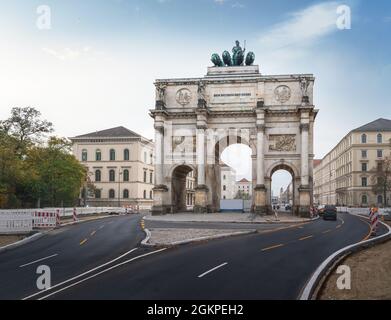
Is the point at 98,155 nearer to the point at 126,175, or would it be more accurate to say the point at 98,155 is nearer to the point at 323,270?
the point at 126,175

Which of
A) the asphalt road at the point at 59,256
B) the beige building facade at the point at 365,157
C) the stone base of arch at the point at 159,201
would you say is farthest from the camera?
the beige building facade at the point at 365,157

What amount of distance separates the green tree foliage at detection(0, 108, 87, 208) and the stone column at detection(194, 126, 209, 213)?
17.9m

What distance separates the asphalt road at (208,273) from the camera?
10.9m

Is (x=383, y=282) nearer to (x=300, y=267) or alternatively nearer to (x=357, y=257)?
(x=300, y=267)

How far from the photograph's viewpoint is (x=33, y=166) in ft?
169

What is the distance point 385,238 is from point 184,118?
3212 centimetres

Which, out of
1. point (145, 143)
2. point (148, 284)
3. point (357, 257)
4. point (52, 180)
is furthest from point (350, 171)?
point (148, 284)

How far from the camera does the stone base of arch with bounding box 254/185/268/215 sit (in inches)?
1829

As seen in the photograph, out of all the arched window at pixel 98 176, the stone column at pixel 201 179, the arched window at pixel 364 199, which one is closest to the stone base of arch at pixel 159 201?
the stone column at pixel 201 179

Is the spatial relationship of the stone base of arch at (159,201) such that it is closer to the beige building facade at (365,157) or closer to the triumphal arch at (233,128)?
the triumphal arch at (233,128)

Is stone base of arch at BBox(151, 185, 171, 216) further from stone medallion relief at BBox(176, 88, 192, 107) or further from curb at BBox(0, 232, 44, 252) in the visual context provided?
curb at BBox(0, 232, 44, 252)

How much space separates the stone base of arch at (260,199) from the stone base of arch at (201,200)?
19.1 ft

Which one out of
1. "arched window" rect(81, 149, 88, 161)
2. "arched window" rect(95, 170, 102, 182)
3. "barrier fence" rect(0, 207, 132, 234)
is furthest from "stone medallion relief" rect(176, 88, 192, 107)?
"arched window" rect(81, 149, 88, 161)

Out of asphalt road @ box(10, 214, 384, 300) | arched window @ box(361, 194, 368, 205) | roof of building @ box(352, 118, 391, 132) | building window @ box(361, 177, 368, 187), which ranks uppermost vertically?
roof of building @ box(352, 118, 391, 132)
